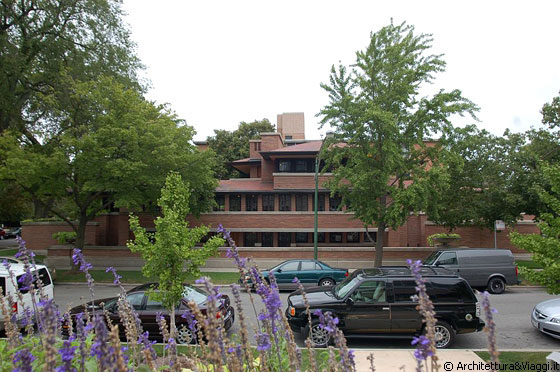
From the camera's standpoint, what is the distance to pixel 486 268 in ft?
56.2

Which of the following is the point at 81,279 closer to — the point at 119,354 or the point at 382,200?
the point at 382,200

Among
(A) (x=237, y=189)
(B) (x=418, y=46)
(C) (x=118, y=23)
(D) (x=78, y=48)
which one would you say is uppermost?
(C) (x=118, y=23)

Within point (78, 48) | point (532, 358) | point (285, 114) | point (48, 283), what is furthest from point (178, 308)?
point (285, 114)

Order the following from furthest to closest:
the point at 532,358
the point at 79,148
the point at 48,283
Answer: the point at 79,148
the point at 48,283
the point at 532,358

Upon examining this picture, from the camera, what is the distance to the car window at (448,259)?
1739cm

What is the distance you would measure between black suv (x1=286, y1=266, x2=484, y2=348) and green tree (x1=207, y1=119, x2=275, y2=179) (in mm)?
38516

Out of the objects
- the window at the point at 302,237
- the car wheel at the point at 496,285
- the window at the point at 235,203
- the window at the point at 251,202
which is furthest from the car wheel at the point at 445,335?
the window at the point at 235,203

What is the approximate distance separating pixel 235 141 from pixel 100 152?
1200 inches

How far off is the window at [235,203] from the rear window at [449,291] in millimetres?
22190

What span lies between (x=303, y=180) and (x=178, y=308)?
20549 millimetres

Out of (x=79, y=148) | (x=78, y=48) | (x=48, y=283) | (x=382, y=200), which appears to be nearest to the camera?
(x=48, y=283)

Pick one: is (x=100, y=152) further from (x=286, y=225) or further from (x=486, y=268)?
(x=486, y=268)

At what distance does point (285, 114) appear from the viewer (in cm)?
5881

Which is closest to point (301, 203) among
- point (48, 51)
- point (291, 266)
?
point (291, 266)
